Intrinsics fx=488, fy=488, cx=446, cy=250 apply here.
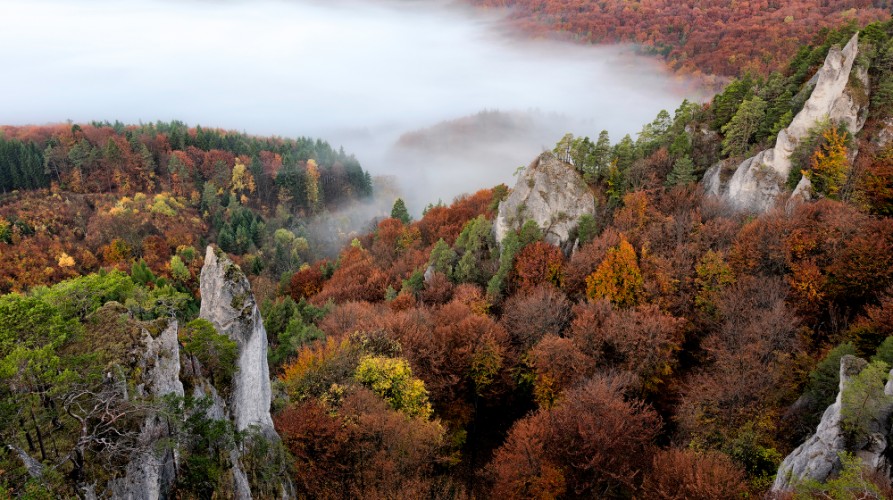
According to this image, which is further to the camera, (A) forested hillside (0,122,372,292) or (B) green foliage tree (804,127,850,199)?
(A) forested hillside (0,122,372,292)

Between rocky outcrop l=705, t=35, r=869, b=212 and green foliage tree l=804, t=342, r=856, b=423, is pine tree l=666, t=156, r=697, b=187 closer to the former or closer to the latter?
rocky outcrop l=705, t=35, r=869, b=212

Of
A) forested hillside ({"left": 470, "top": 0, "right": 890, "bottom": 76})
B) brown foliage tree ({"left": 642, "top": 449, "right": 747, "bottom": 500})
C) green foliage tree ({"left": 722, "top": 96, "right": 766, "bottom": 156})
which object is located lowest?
brown foliage tree ({"left": 642, "top": 449, "right": 747, "bottom": 500})

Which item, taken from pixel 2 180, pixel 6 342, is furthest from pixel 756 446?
pixel 2 180

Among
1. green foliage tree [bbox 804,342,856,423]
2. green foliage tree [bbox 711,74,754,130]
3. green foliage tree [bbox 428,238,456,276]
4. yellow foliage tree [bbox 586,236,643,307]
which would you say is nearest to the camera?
green foliage tree [bbox 804,342,856,423]

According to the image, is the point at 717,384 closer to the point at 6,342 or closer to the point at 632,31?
the point at 6,342

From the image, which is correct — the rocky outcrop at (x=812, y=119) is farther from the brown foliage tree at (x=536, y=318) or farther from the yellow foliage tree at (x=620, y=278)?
the brown foliage tree at (x=536, y=318)

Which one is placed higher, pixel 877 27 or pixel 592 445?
pixel 877 27

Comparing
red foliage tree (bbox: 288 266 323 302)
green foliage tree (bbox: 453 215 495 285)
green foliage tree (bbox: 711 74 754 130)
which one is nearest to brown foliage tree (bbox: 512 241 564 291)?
green foliage tree (bbox: 453 215 495 285)

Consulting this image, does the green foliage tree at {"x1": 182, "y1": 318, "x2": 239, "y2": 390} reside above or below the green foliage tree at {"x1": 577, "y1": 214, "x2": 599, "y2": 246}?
above
